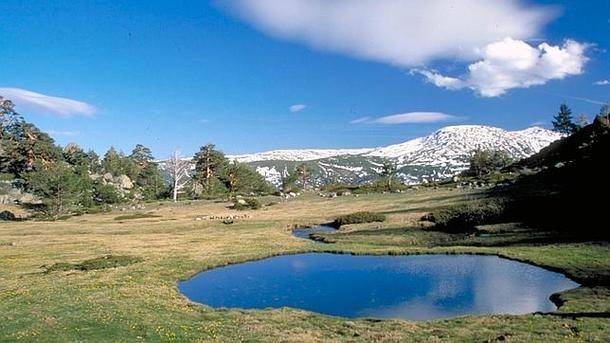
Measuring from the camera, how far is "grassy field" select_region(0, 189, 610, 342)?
2623 centimetres

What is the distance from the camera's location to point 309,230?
84.7m

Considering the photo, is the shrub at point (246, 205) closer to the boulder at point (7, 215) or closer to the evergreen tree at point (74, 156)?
the boulder at point (7, 215)

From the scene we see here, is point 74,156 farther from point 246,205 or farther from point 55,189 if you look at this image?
point 246,205

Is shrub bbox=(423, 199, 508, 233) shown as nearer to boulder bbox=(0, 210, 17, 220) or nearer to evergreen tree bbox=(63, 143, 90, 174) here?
boulder bbox=(0, 210, 17, 220)

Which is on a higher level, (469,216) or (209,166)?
(209,166)

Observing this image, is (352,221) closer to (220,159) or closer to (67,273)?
(67,273)

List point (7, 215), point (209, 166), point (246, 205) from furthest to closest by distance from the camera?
1. point (209, 166)
2. point (246, 205)
3. point (7, 215)

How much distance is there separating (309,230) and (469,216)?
28987mm

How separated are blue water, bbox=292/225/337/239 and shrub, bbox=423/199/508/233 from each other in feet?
63.5

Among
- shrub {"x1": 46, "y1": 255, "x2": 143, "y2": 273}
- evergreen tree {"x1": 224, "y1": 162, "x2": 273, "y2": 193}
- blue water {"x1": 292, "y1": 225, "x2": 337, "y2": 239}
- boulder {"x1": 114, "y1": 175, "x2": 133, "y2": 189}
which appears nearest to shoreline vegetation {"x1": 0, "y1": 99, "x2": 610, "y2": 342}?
Answer: shrub {"x1": 46, "y1": 255, "x2": 143, "y2": 273}

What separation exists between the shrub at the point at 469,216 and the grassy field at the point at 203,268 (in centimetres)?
358

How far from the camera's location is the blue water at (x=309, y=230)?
3097 inches

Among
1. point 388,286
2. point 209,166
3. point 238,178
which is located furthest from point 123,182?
point 388,286

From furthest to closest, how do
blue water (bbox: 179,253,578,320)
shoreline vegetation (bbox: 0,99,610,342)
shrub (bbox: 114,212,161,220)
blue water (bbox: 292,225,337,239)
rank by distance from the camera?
1. shrub (bbox: 114,212,161,220)
2. blue water (bbox: 292,225,337,239)
3. blue water (bbox: 179,253,578,320)
4. shoreline vegetation (bbox: 0,99,610,342)
